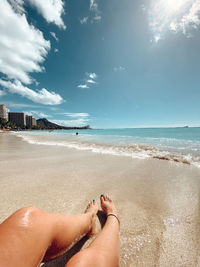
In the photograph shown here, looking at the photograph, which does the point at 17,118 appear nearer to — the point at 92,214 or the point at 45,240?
the point at 92,214

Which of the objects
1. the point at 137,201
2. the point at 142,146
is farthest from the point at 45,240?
the point at 142,146

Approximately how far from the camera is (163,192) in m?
2.26

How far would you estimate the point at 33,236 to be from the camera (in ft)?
2.75

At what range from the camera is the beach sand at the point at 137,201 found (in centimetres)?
115

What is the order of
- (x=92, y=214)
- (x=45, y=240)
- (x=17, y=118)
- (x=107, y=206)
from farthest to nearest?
(x=17, y=118) → (x=107, y=206) → (x=92, y=214) → (x=45, y=240)

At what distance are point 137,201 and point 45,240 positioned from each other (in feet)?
5.38

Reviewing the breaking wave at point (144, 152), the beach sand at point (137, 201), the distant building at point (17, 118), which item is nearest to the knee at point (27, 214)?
the beach sand at point (137, 201)

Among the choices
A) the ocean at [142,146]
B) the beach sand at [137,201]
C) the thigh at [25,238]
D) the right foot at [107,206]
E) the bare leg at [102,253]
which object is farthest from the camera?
the ocean at [142,146]

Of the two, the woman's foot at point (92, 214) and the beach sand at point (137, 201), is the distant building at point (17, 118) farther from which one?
the woman's foot at point (92, 214)

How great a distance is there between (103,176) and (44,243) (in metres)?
2.24

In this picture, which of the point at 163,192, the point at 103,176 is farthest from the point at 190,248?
the point at 103,176

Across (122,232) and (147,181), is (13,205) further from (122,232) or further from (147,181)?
(147,181)

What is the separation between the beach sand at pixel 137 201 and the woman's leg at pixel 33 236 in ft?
0.80

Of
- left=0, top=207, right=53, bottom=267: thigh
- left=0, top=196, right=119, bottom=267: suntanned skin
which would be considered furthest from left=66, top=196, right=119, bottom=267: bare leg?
left=0, top=207, right=53, bottom=267: thigh
